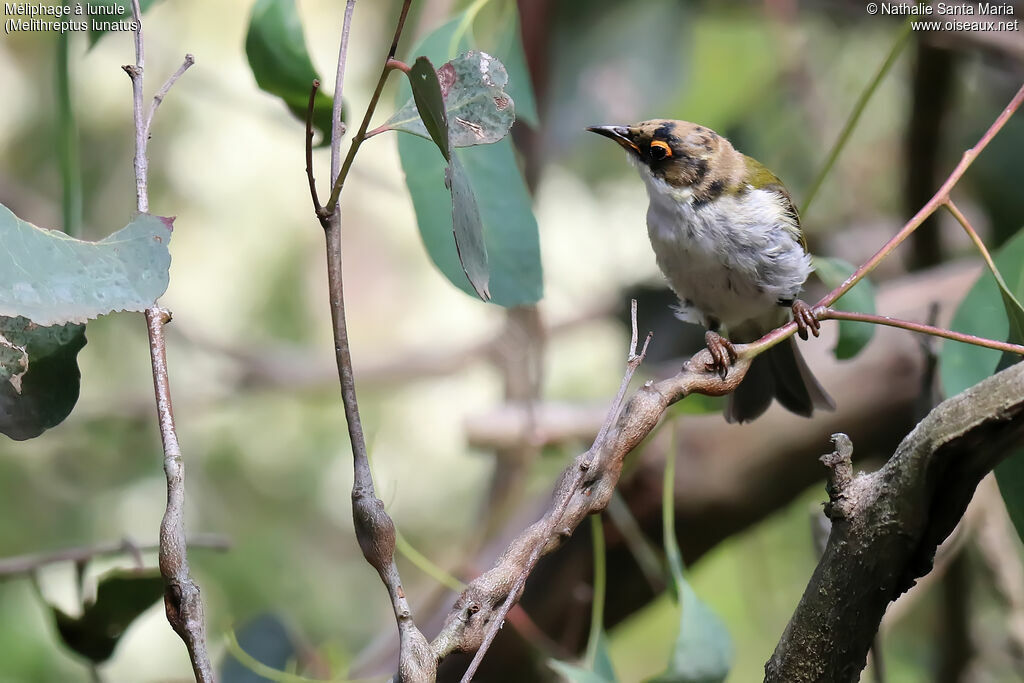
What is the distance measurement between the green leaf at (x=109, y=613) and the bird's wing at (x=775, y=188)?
1.37m

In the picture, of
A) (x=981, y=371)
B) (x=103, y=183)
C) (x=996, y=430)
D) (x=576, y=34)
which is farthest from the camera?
(x=103, y=183)

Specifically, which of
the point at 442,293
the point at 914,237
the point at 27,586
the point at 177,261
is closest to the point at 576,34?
the point at 914,237

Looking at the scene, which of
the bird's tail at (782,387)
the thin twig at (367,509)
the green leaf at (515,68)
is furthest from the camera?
the bird's tail at (782,387)

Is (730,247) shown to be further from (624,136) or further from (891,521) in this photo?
(891,521)

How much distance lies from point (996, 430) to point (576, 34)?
9.16 feet

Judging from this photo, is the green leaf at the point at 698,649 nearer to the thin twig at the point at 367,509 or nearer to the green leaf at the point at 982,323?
the green leaf at the point at 982,323

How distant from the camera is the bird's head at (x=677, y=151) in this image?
1998 millimetres

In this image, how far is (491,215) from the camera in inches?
59.0

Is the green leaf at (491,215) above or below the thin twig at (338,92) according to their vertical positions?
below

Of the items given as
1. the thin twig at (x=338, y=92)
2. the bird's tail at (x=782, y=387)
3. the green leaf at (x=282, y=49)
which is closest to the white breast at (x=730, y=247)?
the bird's tail at (x=782, y=387)

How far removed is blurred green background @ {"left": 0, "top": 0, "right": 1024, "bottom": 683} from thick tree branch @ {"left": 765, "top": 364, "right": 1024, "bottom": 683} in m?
2.27

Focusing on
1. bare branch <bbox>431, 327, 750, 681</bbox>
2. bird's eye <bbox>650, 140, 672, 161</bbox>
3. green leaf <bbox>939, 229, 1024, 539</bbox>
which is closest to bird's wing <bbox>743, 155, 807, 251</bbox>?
bird's eye <bbox>650, 140, 672, 161</bbox>

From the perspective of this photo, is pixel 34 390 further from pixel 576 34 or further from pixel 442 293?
pixel 442 293

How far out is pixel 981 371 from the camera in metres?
1.53
